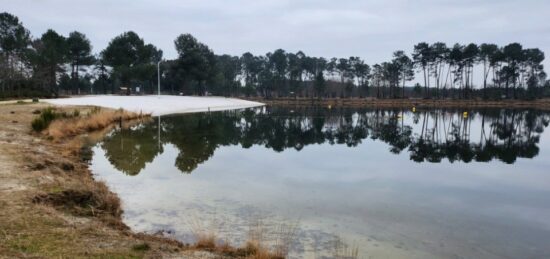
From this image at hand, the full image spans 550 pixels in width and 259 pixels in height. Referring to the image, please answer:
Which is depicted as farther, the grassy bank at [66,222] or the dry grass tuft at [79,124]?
the dry grass tuft at [79,124]

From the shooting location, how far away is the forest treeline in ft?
202

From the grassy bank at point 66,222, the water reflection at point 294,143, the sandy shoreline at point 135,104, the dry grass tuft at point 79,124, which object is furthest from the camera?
the sandy shoreline at point 135,104

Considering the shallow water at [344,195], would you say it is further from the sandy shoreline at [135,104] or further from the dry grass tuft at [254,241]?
the sandy shoreline at [135,104]

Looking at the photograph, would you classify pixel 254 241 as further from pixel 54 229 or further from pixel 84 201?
pixel 84 201

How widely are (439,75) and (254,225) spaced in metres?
110

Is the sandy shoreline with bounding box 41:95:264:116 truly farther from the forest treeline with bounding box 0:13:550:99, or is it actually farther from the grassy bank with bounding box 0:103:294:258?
the grassy bank with bounding box 0:103:294:258

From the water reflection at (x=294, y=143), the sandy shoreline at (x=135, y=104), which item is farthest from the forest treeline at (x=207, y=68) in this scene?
the water reflection at (x=294, y=143)

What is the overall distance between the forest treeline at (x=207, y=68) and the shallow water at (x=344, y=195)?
46726mm

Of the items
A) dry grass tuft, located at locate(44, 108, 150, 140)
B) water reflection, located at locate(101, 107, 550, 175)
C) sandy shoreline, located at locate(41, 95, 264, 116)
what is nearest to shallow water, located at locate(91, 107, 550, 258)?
water reflection, located at locate(101, 107, 550, 175)

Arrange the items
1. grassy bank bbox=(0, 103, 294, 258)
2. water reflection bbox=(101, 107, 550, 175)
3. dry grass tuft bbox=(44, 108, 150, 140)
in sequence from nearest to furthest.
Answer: grassy bank bbox=(0, 103, 294, 258), water reflection bbox=(101, 107, 550, 175), dry grass tuft bbox=(44, 108, 150, 140)

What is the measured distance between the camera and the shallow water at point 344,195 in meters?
8.41

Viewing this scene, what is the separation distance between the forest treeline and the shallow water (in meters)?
46.7

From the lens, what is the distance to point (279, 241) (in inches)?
316

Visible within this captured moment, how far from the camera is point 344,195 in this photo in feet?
39.5
